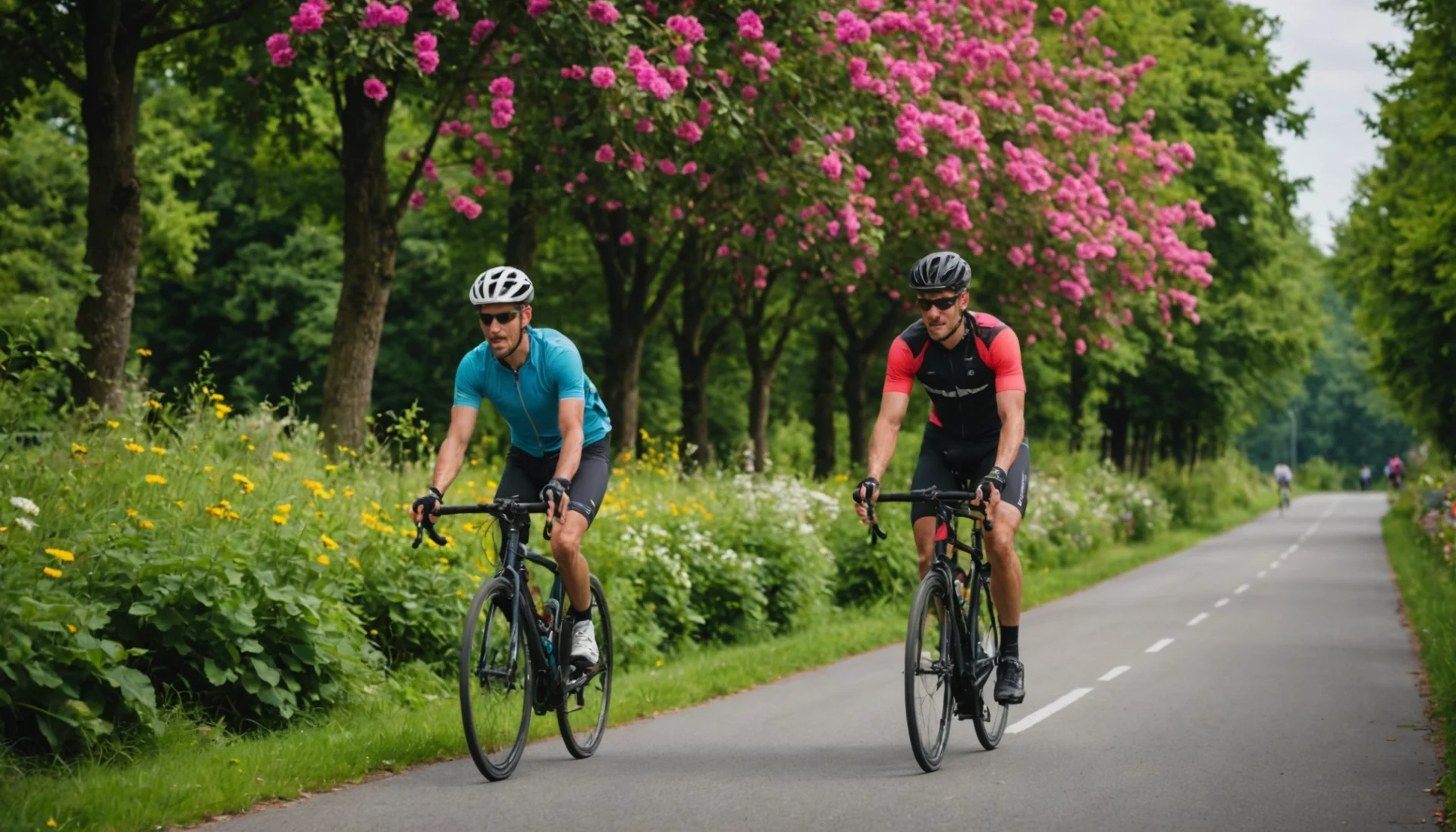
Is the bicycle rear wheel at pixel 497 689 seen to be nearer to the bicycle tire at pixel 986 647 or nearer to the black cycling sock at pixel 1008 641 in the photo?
the bicycle tire at pixel 986 647

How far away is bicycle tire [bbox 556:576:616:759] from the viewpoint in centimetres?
741

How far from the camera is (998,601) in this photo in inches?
305

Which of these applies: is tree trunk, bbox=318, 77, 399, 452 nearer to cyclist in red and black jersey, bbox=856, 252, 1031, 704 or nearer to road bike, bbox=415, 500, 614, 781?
road bike, bbox=415, 500, 614, 781

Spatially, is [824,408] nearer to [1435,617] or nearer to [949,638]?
[1435,617]

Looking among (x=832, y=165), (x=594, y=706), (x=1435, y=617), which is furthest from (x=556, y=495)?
(x=1435, y=617)

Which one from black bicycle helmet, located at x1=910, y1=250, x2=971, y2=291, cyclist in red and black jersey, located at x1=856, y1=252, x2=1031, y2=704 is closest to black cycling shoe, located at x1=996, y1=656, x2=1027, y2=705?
cyclist in red and black jersey, located at x1=856, y1=252, x2=1031, y2=704

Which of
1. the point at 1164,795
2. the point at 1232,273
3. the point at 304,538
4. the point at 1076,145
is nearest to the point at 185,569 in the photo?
the point at 304,538

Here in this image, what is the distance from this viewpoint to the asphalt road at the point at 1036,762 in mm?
6102

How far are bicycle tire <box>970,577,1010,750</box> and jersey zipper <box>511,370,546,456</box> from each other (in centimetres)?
223

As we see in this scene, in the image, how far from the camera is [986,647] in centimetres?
Answer: 792

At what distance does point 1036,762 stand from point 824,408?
76.4ft

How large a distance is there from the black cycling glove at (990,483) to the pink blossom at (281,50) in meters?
6.86

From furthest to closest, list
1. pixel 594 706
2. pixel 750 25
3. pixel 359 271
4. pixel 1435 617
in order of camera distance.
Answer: pixel 1435 617, pixel 359 271, pixel 750 25, pixel 594 706

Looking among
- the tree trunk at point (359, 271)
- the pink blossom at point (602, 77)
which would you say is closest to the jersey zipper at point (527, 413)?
the pink blossom at point (602, 77)
